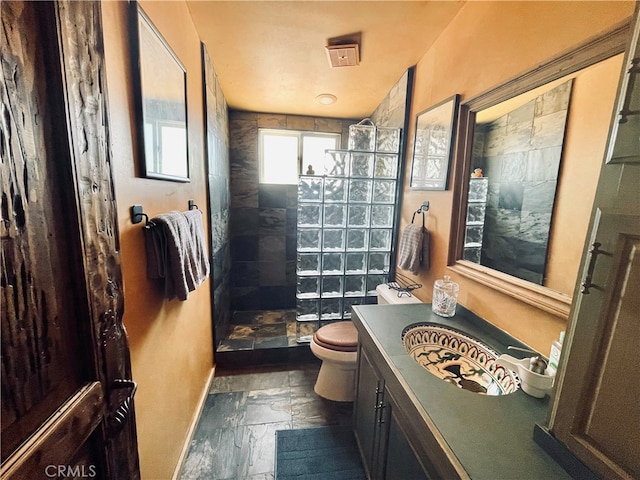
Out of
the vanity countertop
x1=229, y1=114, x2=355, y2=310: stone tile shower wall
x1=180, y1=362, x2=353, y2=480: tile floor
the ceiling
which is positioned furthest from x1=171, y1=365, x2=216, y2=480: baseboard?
the ceiling

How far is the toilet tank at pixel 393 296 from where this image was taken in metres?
1.63

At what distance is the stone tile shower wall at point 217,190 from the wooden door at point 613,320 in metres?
1.85

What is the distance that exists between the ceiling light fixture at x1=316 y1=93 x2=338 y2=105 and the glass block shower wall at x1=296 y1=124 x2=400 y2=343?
18.3 inches

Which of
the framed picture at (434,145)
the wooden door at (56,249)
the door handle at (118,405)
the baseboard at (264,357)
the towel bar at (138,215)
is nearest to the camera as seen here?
the wooden door at (56,249)

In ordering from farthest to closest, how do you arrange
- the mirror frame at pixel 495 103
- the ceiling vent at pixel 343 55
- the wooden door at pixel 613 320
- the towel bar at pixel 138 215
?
the ceiling vent at pixel 343 55 → the towel bar at pixel 138 215 → the mirror frame at pixel 495 103 → the wooden door at pixel 613 320

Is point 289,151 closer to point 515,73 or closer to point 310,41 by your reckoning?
point 310,41

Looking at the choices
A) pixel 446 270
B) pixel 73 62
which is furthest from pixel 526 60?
pixel 73 62

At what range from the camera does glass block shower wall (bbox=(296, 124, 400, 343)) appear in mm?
1955

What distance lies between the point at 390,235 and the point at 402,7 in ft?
4.52

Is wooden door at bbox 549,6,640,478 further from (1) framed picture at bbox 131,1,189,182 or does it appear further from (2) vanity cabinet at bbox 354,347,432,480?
(1) framed picture at bbox 131,1,189,182

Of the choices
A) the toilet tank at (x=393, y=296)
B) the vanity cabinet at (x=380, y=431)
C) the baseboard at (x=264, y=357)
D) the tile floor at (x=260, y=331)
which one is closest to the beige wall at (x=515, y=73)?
the toilet tank at (x=393, y=296)

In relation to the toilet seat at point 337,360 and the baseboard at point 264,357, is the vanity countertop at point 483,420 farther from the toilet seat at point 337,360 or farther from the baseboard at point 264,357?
the baseboard at point 264,357

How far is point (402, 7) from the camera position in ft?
4.12

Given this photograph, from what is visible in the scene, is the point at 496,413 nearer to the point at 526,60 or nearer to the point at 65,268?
the point at 65,268
